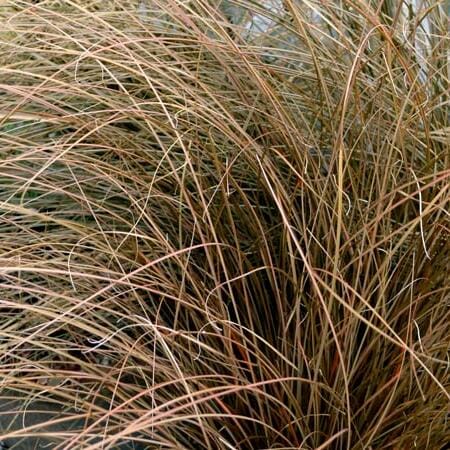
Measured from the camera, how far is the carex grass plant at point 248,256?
1421 mm

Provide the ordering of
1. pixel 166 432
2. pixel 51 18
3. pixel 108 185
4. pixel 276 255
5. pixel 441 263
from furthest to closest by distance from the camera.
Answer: pixel 51 18, pixel 108 185, pixel 276 255, pixel 441 263, pixel 166 432

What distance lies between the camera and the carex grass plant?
1.42 metres

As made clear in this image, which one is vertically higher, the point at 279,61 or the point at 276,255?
the point at 279,61

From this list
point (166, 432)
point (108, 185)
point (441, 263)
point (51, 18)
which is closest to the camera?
point (166, 432)

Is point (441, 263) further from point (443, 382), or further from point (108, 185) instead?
point (108, 185)

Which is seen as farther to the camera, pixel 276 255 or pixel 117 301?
pixel 276 255

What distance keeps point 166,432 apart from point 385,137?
68 cm

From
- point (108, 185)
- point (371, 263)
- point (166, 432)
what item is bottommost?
point (166, 432)

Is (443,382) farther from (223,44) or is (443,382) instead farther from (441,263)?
(223,44)

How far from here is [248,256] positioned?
5.76 feet

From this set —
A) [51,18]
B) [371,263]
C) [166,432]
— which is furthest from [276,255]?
[51,18]

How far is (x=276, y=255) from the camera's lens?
169cm

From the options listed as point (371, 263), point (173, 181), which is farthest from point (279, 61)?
point (371, 263)

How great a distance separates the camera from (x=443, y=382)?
1.49 metres
